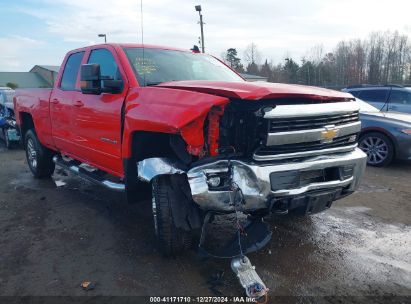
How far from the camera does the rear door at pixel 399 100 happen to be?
10125 millimetres

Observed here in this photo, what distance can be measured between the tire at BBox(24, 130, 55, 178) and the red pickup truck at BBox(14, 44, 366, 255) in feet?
8.55

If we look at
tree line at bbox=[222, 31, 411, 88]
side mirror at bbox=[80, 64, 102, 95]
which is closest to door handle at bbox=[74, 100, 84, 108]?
side mirror at bbox=[80, 64, 102, 95]

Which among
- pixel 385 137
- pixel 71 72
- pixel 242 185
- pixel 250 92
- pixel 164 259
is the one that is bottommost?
pixel 164 259

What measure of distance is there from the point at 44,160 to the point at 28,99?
1090 millimetres

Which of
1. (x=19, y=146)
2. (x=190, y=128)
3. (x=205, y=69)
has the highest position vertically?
(x=205, y=69)

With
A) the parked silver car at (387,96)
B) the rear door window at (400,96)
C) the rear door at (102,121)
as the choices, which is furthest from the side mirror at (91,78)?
the rear door window at (400,96)

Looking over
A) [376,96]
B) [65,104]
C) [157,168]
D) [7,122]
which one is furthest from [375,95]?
[7,122]

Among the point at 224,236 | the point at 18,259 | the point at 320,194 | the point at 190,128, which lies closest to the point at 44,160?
the point at 18,259

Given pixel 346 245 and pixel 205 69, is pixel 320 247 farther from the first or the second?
pixel 205 69

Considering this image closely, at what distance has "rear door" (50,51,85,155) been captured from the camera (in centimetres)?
504

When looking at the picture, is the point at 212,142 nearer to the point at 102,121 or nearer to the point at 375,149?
the point at 102,121

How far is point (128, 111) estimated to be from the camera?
3625mm

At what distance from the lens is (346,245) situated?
3873mm

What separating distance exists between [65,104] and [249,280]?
11.7 feet
